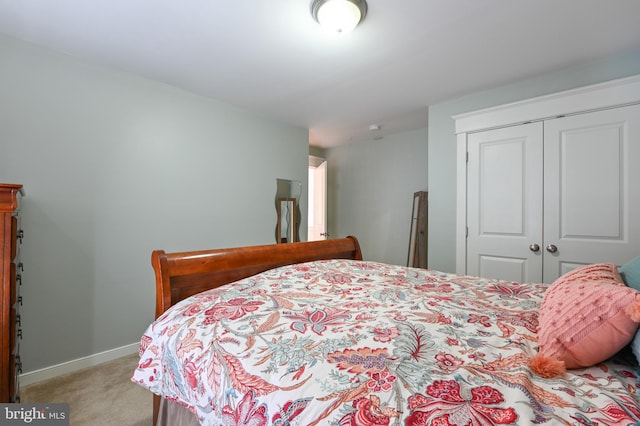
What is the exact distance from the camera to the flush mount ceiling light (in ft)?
5.29

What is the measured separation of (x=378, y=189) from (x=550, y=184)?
235 centimetres

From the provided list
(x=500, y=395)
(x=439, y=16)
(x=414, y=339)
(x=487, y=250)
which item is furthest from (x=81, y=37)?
(x=487, y=250)

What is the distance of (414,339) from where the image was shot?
33.6 inches

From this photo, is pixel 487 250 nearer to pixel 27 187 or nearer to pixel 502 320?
pixel 502 320

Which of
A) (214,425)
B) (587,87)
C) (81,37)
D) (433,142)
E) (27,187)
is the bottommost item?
(214,425)

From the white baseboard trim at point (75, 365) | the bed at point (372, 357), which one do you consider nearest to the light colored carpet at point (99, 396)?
the white baseboard trim at point (75, 365)

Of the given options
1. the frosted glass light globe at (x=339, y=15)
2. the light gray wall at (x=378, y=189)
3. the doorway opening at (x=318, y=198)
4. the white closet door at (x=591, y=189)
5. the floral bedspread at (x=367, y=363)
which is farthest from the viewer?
the doorway opening at (x=318, y=198)

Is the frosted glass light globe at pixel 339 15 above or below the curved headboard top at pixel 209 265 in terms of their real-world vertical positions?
above

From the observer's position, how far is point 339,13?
1.64m

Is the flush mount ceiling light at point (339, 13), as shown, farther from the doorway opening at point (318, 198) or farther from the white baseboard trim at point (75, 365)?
the doorway opening at point (318, 198)

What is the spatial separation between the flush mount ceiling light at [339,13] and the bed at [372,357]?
4.92 feet

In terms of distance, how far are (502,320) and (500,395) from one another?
48cm

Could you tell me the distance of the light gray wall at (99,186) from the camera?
2037mm

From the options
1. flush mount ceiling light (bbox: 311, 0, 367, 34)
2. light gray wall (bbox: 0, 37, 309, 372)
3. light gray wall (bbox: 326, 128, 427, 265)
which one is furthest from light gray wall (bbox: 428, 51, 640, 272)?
light gray wall (bbox: 0, 37, 309, 372)
